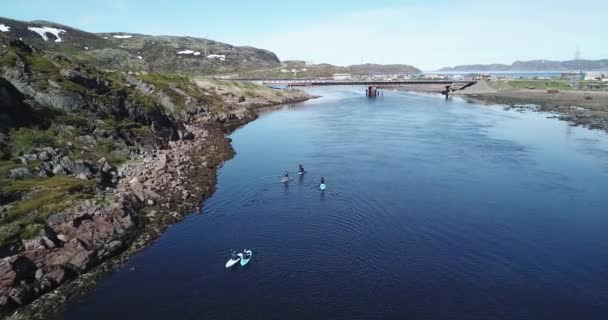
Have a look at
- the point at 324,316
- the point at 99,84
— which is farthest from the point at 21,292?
the point at 99,84

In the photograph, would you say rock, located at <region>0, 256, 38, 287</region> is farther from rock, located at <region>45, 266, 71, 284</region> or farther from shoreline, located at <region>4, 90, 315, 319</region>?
shoreline, located at <region>4, 90, 315, 319</region>

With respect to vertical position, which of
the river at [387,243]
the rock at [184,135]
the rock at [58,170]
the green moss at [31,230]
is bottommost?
the river at [387,243]

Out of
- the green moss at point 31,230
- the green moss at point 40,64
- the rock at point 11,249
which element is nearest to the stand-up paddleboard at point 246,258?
the green moss at point 31,230

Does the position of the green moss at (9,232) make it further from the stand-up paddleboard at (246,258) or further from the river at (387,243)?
the stand-up paddleboard at (246,258)

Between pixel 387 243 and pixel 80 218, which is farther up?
pixel 80 218

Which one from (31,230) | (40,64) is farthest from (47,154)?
(40,64)

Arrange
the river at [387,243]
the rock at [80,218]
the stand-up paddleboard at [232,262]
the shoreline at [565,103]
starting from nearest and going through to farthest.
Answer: the river at [387,243]
the stand-up paddleboard at [232,262]
the rock at [80,218]
the shoreline at [565,103]

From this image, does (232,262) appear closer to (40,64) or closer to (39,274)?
(39,274)

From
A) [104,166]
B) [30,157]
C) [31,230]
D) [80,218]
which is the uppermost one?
[30,157]

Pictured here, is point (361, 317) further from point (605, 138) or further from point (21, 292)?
point (605, 138)
